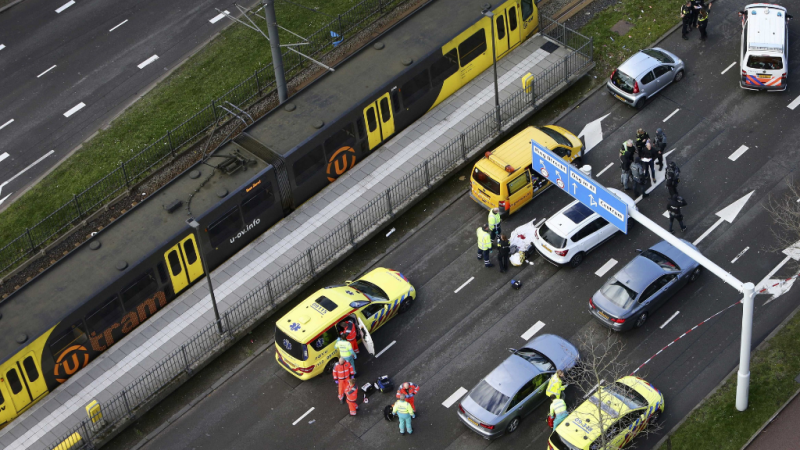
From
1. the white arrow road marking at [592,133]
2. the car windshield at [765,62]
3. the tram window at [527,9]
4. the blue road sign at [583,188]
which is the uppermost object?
the blue road sign at [583,188]

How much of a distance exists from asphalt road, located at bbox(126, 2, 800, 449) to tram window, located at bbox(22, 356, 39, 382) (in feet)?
13.7

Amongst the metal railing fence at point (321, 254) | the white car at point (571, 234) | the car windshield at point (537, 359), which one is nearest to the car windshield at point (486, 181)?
the metal railing fence at point (321, 254)

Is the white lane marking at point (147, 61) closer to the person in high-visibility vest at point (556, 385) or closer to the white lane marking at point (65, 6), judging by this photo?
the white lane marking at point (65, 6)

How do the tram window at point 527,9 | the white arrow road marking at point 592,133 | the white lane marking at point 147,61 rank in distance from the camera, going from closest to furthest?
the white arrow road marking at point 592,133
the tram window at point 527,9
the white lane marking at point 147,61

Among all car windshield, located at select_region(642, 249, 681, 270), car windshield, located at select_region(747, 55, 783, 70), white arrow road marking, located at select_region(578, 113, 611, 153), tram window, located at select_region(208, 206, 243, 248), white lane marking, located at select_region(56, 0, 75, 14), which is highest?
white lane marking, located at select_region(56, 0, 75, 14)

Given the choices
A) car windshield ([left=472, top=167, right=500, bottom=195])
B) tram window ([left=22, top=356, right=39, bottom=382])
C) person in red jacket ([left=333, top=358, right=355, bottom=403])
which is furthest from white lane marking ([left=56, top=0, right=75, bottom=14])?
person in red jacket ([left=333, top=358, right=355, bottom=403])

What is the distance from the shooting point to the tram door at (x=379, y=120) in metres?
43.4

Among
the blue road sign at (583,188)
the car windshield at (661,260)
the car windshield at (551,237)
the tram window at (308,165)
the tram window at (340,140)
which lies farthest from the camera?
the tram window at (340,140)

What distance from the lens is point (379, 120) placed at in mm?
43875

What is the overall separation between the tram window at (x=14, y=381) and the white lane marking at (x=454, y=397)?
13422 millimetres

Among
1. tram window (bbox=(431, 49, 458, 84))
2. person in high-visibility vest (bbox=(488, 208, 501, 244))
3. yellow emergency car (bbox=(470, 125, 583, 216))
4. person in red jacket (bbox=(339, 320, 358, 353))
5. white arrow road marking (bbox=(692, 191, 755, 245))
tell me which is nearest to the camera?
person in red jacket (bbox=(339, 320, 358, 353))

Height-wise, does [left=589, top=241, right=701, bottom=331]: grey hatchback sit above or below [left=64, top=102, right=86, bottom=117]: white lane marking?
below

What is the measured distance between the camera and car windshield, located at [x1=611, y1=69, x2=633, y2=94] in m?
44.7

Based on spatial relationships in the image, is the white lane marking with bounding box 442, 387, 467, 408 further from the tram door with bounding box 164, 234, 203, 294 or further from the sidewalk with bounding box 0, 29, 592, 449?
the tram door with bounding box 164, 234, 203, 294
